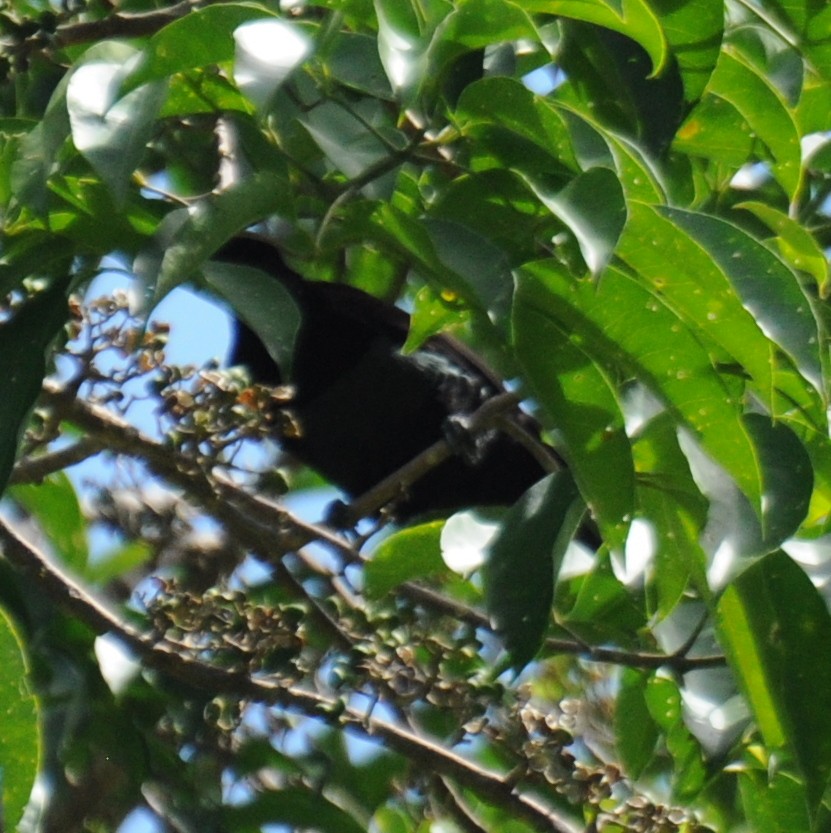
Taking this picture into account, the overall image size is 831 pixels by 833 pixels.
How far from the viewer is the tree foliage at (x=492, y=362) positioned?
121 cm

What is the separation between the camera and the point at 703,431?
121cm

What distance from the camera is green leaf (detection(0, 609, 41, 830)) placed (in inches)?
Answer: 55.1

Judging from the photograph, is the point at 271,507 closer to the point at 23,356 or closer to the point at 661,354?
the point at 23,356

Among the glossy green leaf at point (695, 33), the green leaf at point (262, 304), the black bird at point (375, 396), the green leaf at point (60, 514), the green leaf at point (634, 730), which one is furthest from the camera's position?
the black bird at point (375, 396)

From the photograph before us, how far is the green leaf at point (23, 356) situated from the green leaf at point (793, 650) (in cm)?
70

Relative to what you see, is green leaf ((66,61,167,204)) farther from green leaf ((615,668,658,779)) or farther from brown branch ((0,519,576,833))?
green leaf ((615,668,658,779))

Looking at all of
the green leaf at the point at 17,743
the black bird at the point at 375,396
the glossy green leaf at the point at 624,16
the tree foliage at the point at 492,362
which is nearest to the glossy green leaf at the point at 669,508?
the tree foliage at the point at 492,362

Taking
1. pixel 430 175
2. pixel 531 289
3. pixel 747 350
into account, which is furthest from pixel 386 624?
pixel 747 350

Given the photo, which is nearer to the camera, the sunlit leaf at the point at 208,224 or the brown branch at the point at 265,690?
the sunlit leaf at the point at 208,224

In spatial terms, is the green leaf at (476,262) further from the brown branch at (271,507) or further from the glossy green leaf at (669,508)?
the brown branch at (271,507)

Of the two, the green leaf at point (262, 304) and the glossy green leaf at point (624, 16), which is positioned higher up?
the glossy green leaf at point (624, 16)

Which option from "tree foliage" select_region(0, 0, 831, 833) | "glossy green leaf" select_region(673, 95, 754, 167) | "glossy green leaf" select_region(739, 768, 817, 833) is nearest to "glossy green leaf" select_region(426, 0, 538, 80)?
"tree foliage" select_region(0, 0, 831, 833)

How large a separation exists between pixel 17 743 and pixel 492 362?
0.62 m

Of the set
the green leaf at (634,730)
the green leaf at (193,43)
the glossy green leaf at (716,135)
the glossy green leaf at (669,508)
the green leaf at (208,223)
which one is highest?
the green leaf at (193,43)
